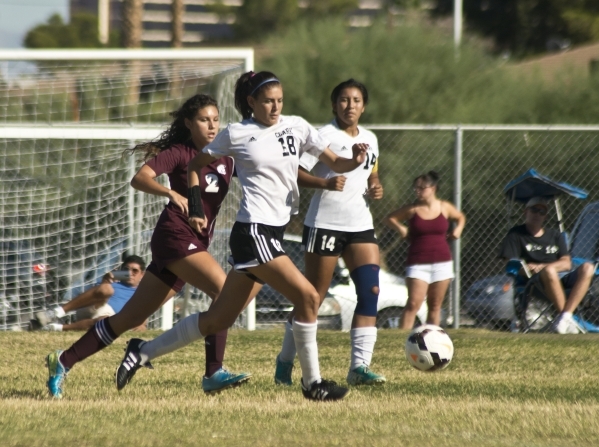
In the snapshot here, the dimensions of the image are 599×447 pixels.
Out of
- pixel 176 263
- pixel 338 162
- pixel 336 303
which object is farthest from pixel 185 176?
pixel 336 303

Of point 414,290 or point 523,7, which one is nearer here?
point 414,290

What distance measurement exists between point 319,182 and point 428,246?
225 inches

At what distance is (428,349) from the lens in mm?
7219

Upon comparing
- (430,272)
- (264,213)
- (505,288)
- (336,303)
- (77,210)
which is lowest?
(336,303)

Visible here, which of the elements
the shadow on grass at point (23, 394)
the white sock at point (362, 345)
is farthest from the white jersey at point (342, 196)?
the shadow on grass at point (23, 394)

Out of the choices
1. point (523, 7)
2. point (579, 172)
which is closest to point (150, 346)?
point (579, 172)

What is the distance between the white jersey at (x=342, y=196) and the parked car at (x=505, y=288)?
6.24 m

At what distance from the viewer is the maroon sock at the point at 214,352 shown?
6.49 m

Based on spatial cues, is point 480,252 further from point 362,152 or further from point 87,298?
point 362,152

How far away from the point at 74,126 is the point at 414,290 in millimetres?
4428

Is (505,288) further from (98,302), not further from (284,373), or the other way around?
(284,373)

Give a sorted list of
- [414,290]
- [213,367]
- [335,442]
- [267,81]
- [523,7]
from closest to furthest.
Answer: [335,442], [267,81], [213,367], [414,290], [523,7]

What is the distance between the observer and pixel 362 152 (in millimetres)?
6215

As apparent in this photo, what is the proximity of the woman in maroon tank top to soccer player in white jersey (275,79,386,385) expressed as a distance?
4.75 metres
